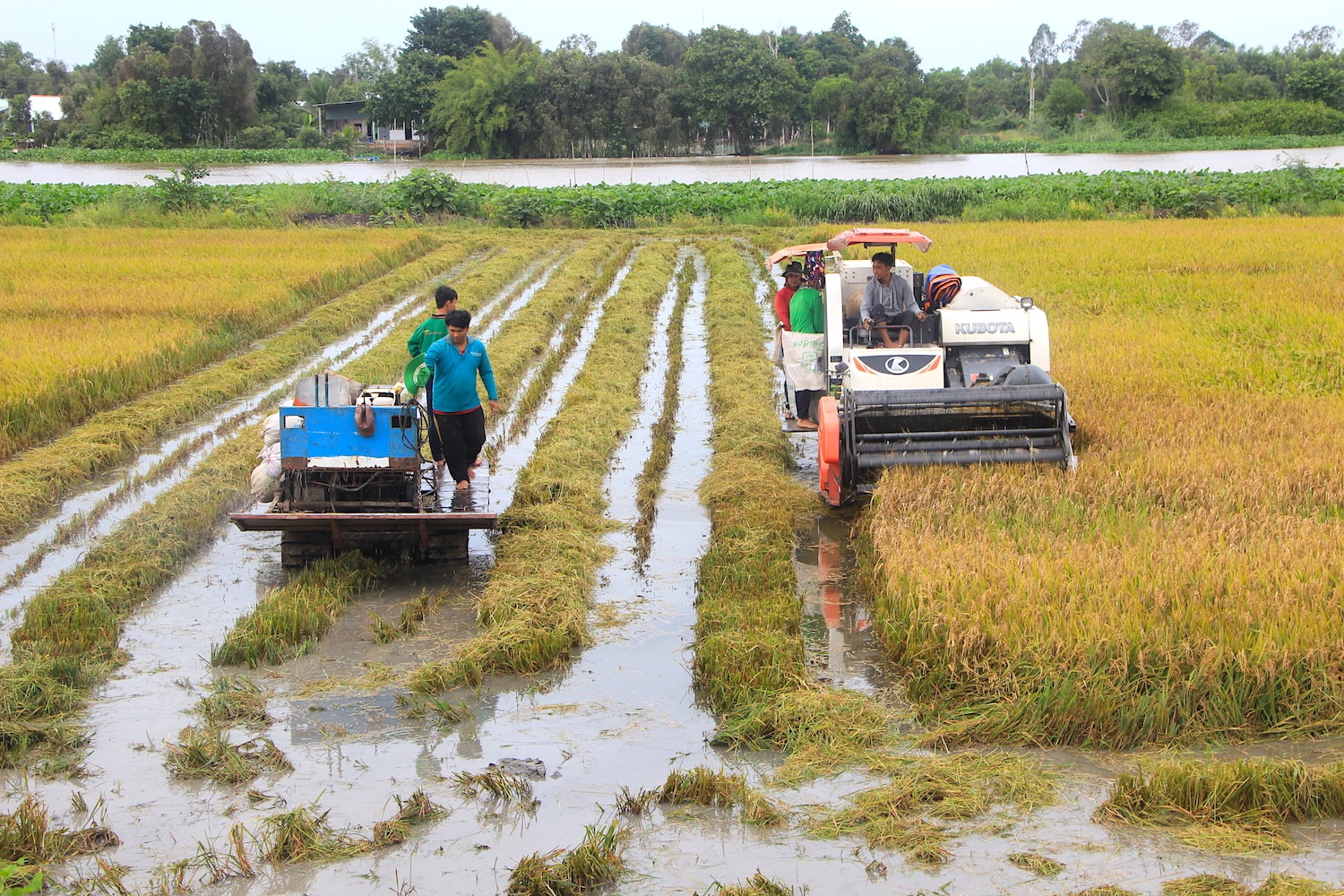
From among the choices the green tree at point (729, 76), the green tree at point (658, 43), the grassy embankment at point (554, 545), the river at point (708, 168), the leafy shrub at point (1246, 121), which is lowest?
the grassy embankment at point (554, 545)

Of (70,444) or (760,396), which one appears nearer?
(70,444)

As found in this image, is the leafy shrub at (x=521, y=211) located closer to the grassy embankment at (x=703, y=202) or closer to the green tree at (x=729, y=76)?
the grassy embankment at (x=703, y=202)

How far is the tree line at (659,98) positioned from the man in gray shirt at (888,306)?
2383 inches

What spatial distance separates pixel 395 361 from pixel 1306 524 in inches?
380

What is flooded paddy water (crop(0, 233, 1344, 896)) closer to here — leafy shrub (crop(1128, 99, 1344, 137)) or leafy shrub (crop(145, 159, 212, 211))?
leafy shrub (crop(145, 159, 212, 211))

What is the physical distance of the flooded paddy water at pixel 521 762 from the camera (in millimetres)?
4637

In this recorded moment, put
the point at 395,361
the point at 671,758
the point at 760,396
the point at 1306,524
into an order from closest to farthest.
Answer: the point at 671,758 < the point at 1306,524 < the point at 760,396 < the point at 395,361

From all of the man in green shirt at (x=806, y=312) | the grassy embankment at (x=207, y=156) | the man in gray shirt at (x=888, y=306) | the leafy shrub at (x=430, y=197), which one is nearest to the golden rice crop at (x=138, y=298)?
the leafy shrub at (x=430, y=197)

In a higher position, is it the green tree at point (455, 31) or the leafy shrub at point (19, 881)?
the green tree at point (455, 31)

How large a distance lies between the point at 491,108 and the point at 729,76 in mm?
13714

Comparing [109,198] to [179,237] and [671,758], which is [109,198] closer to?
[179,237]

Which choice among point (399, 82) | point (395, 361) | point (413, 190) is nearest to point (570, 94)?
point (399, 82)

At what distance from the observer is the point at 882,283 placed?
1030 cm

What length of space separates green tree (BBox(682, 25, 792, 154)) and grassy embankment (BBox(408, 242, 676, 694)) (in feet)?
195
